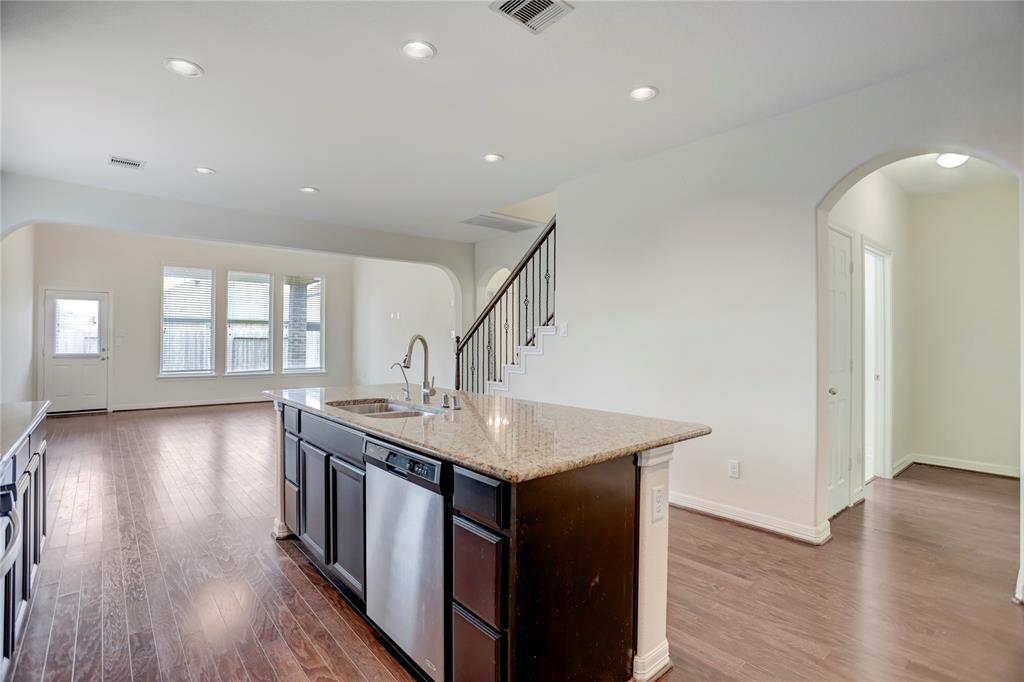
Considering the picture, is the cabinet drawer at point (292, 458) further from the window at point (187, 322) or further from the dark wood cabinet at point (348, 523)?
the window at point (187, 322)

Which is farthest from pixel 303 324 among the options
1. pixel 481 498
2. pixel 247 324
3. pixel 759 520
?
pixel 481 498

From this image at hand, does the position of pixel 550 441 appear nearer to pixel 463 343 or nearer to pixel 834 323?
pixel 834 323

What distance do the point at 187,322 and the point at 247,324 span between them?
0.94 meters

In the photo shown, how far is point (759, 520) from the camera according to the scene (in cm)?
330

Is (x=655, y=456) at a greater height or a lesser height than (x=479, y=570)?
greater

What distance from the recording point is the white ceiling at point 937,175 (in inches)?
165

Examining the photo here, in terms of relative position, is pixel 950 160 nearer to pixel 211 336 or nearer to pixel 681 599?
pixel 681 599

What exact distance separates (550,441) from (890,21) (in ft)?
7.78

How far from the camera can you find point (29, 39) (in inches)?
92.2

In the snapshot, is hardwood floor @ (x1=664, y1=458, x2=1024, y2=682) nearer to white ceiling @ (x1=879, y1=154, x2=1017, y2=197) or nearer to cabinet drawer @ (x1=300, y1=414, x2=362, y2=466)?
cabinet drawer @ (x1=300, y1=414, x2=362, y2=466)

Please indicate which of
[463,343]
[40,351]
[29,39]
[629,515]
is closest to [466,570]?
[629,515]

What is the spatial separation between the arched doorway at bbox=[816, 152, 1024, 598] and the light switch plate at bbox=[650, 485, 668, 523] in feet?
7.94

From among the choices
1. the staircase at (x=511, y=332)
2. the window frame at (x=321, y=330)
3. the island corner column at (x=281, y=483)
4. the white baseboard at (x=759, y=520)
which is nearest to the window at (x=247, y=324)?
the window frame at (x=321, y=330)

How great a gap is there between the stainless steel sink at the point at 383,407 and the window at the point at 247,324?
24.9ft
